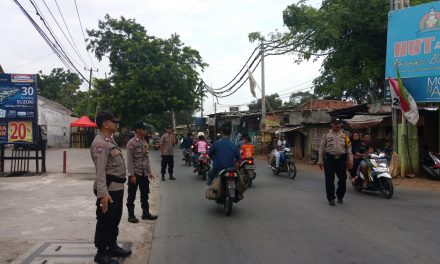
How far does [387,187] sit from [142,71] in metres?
30.8

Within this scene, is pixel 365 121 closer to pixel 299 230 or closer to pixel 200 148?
pixel 200 148

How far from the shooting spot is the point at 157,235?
684 cm

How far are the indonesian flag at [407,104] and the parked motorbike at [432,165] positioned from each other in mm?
1248

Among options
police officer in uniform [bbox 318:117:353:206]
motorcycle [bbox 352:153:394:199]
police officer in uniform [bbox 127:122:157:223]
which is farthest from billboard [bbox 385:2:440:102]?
police officer in uniform [bbox 127:122:157:223]

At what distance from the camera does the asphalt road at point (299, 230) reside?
553 cm

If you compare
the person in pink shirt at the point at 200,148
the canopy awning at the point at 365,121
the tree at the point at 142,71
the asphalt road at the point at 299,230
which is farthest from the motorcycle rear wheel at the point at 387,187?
the tree at the point at 142,71

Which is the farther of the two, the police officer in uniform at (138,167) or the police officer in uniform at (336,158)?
the police officer in uniform at (336,158)

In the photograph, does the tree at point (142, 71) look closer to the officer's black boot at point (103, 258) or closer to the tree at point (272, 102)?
the tree at point (272, 102)

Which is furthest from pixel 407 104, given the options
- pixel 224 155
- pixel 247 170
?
pixel 224 155

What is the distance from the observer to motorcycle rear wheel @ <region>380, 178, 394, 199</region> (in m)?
10.2

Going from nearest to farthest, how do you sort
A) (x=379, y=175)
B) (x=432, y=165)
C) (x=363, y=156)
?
1. (x=379, y=175)
2. (x=363, y=156)
3. (x=432, y=165)

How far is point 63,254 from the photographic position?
5492 millimetres

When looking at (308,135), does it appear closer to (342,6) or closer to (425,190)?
(342,6)

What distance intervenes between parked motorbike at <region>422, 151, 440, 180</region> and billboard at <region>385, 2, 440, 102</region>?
1.82m
